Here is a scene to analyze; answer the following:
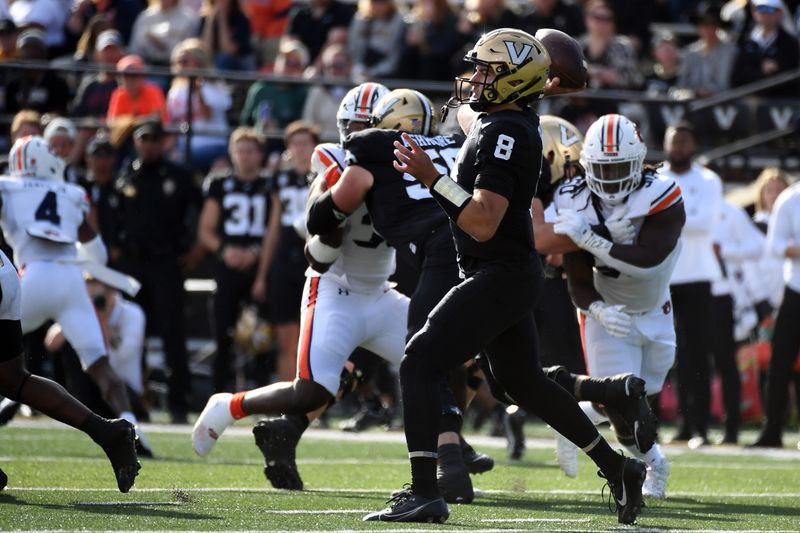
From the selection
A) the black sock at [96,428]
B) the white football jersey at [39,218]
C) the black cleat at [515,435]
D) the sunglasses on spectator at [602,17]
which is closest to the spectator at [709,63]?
the sunglasses on spectator at [602,17]

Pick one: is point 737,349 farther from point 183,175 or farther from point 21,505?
point 21,505

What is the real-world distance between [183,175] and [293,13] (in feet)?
13.2

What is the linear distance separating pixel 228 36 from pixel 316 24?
110cm

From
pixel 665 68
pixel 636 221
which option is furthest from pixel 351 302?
pixel 665 68

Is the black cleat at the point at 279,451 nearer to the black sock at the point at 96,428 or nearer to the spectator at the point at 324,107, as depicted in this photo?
the black sock at the point at 96,428

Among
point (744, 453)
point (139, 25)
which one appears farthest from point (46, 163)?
point (139, 25)

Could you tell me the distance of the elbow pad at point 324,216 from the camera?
20.9 feet

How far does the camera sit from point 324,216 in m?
6.40

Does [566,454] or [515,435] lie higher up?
[566,454]

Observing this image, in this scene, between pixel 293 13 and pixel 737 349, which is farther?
pixel 293 13

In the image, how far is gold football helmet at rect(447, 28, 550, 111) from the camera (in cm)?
529

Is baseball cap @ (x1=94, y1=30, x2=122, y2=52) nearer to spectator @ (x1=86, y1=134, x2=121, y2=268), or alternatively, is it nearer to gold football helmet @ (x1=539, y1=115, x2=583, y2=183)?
spectator @ (x1=86, y1=134, x2=121, y2=268)

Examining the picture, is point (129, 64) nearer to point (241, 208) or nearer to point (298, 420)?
point (241, 208)

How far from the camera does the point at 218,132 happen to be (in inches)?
492
